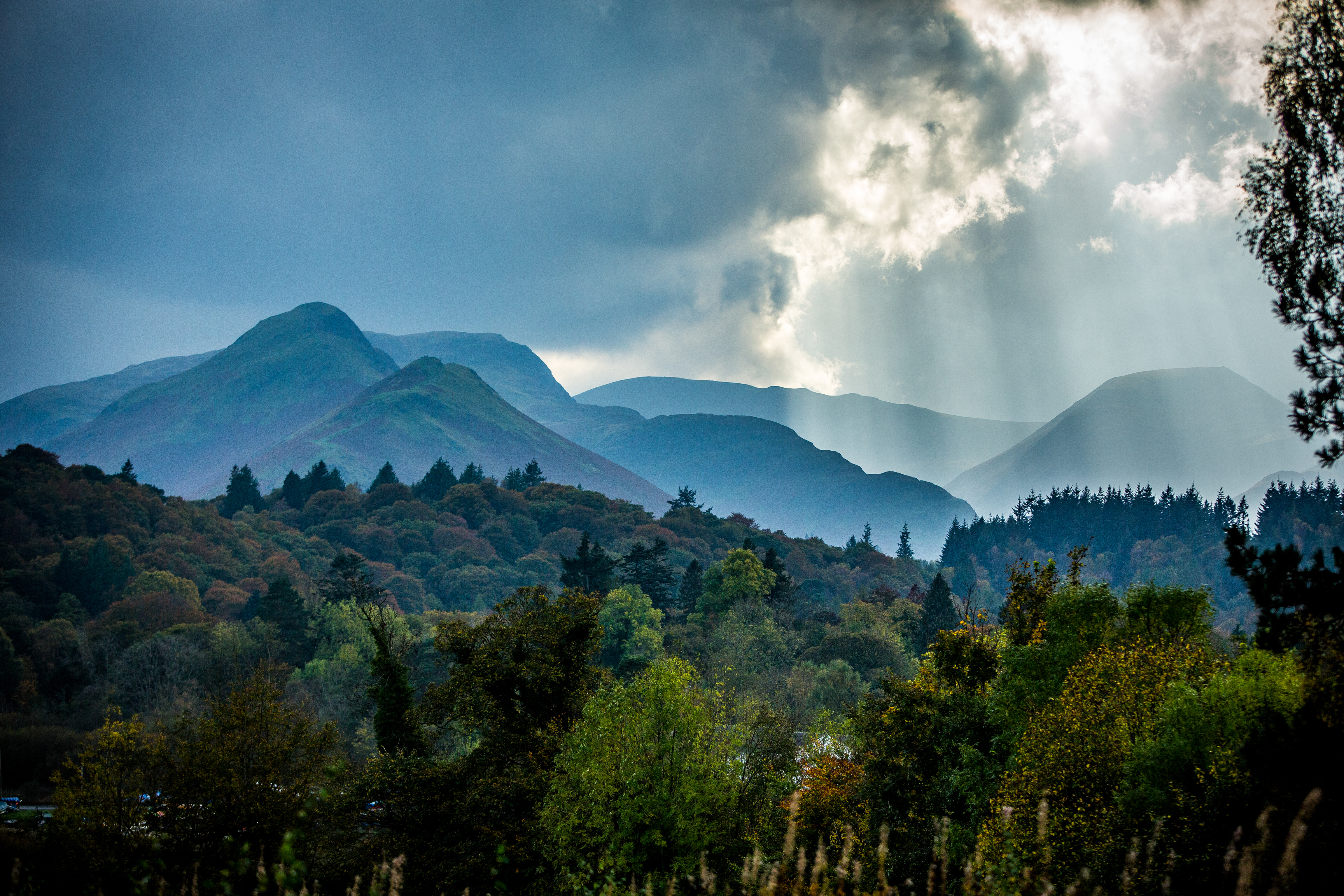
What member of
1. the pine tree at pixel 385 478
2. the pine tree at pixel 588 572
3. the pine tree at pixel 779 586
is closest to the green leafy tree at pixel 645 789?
the pine tree at pixel 588 572

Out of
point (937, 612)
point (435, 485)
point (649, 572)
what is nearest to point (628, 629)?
point (649, 572)

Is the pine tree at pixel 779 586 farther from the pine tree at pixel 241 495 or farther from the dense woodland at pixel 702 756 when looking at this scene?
the pine tree at pixel 241 495

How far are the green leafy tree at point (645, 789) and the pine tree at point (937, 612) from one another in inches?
2279

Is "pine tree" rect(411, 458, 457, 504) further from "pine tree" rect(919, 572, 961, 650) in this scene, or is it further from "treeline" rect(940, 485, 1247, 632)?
"treeline" rect(940, 485, 1247, 632)

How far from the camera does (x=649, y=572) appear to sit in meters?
87.0

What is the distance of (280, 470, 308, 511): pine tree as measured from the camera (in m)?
149

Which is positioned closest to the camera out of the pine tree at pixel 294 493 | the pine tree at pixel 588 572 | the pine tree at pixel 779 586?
the pine tree at pixel 588 572

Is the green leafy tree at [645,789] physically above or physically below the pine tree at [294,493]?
below

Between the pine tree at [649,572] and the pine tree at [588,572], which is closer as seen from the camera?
the pine tree at [588,572]

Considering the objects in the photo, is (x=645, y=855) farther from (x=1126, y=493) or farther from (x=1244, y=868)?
(x=1126, y=493)

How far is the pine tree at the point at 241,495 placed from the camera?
13600 cm

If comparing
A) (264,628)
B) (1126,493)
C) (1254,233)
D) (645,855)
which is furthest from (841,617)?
(1126,493)

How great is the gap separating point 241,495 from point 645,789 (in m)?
144

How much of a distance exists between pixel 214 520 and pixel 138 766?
4022 inches
